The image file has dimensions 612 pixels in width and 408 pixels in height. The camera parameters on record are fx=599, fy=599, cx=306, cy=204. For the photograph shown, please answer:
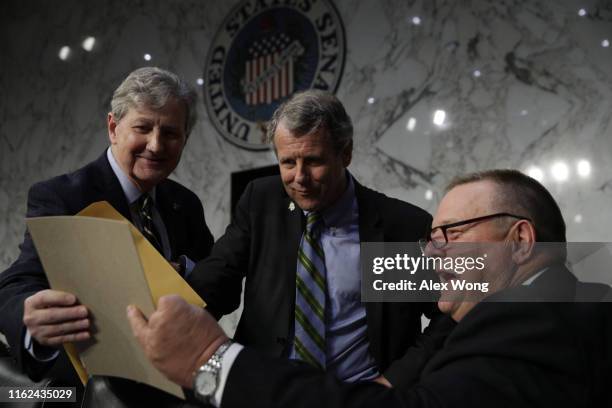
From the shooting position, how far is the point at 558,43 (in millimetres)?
3221

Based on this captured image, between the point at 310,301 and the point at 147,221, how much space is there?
1.91 ft

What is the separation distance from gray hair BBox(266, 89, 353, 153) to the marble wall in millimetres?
1740

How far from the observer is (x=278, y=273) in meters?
1.82

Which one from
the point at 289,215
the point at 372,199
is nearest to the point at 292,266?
the point at 289,215

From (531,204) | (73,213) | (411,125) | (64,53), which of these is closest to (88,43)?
(64,53)

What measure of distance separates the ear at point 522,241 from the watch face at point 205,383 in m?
0.65

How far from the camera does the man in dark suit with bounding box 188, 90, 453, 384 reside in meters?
1.75

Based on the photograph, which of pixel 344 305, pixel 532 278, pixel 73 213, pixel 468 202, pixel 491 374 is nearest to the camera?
pixel 491 374

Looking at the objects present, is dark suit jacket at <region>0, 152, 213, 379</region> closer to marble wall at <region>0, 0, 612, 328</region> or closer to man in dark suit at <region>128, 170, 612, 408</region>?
man in dark suit at <region>128, 170, 612, 408</region>

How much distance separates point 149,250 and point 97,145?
Answer: 4673mm

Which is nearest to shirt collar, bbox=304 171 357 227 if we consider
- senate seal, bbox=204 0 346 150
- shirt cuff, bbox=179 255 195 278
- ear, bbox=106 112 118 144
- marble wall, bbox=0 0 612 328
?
shirt cuff, bbox=179 255 195 278

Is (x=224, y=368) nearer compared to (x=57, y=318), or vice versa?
(x=224, y=368)

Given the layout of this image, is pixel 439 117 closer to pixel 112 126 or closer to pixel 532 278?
pixel 112 126

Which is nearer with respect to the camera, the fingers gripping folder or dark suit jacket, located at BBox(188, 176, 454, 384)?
the fingers gripping folder
